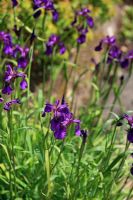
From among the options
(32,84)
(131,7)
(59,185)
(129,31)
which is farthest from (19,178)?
(131,7)

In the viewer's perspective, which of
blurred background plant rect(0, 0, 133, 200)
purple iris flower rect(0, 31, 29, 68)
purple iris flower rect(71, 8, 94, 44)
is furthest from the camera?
purple iris flower rect(71, 8, 94, 44)

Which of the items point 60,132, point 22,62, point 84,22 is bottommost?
point 60,132

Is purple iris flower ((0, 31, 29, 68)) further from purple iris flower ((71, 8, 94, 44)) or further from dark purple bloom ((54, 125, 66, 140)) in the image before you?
dark purple bloom ((54, 125, 66, 140))

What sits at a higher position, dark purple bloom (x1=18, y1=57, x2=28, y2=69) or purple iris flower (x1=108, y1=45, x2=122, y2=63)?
purple iris flower (x1=108, y1=45, x2=122, y2=63)

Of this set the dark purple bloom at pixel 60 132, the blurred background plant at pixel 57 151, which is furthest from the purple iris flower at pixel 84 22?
the dark purple bloom at pixel 60 132

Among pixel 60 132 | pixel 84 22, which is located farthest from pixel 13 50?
pixel 60 132

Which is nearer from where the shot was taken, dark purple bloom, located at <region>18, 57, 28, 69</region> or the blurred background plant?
the blurred background plant

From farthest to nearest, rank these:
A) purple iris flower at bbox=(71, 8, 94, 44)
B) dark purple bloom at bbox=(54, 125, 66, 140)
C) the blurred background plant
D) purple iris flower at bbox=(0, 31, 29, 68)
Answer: purple iris flower at bbox=(71, 8, 94, 44) → purple iris flower at bbox=(0, 31, 29, 68) → the blurred background plant → dark purple bloom at bbox=(54, 125, 66, 140)

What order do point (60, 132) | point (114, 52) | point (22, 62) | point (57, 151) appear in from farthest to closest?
point (114, 52) < point (57, 151) < point (22, 62) < point (60, 132)

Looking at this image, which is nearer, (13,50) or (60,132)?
(60,132)

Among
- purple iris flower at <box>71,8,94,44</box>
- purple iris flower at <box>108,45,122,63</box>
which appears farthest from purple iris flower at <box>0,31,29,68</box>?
purple iris flower at <box>108,45,122,63</box>

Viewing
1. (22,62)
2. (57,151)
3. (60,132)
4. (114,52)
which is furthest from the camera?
(114,52)

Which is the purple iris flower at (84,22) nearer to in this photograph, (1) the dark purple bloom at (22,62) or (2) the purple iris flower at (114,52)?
(2) the purple iris flower at (114,52)

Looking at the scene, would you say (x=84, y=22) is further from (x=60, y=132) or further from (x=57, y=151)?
(x=60, y=132)
